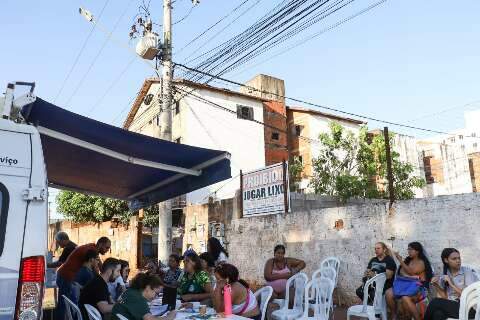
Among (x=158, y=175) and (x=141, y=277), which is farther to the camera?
(x=158, y=175)

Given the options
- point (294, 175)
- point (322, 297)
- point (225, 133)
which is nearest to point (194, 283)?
point (322, 297)

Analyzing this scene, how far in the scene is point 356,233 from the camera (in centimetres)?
845

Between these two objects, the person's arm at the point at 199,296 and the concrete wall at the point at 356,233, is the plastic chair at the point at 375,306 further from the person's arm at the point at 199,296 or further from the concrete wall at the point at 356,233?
the person's arm at the point at 199,296

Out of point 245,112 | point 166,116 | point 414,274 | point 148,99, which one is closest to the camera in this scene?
point 414,274

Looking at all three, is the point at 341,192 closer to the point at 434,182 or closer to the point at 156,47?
the point at 156,47

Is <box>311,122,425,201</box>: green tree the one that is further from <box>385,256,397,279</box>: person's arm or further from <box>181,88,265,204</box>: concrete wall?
<box>385,256,397,279</box>: person's arm

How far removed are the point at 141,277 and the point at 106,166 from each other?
3.30 metres

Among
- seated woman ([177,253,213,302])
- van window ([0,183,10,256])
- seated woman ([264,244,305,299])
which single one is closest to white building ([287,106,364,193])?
seated woman ([264,244,305,299])

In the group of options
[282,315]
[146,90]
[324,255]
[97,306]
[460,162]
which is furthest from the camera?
[460,162]

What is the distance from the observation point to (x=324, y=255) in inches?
359

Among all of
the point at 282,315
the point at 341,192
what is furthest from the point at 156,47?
the point at 341,192

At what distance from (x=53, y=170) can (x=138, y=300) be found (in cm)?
462

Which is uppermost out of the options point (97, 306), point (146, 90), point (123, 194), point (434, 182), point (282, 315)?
point (146, 90)

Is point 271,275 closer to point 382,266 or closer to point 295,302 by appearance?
point 295,302
